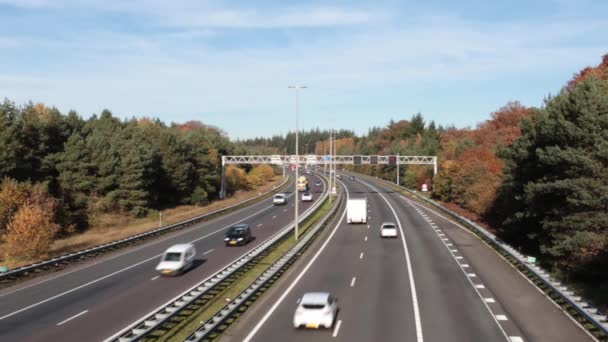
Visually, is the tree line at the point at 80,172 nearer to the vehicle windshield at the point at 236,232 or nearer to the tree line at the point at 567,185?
the vehicle windshield at the point at 236,232

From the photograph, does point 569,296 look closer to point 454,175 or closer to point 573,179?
point 573,179

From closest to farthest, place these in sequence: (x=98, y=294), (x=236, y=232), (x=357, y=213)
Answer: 1. (x=98, y=294)
2. (x=236, y=232)
3. (x=357, y=213)

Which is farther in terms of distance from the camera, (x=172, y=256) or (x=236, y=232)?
(x=236, y=232)

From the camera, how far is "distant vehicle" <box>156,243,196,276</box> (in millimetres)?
33469

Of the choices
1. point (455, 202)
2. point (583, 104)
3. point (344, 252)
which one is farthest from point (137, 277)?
point (455, 202)

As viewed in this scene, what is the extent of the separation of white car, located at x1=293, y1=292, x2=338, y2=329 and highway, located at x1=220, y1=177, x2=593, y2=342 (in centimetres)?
34

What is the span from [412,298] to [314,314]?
24.2 ft

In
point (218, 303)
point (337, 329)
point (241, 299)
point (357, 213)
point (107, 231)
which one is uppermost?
point (357, 213)

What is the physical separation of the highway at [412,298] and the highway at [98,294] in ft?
17.4

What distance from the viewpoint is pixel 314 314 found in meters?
22.0

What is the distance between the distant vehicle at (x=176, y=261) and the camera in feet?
110

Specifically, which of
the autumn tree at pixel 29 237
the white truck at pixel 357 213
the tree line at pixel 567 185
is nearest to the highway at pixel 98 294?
the autumn tree at pixel 29 237

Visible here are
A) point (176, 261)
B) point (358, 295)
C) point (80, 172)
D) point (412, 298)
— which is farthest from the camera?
point (80, 172)

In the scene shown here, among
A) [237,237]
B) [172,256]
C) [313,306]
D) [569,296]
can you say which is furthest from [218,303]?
[237,237]
